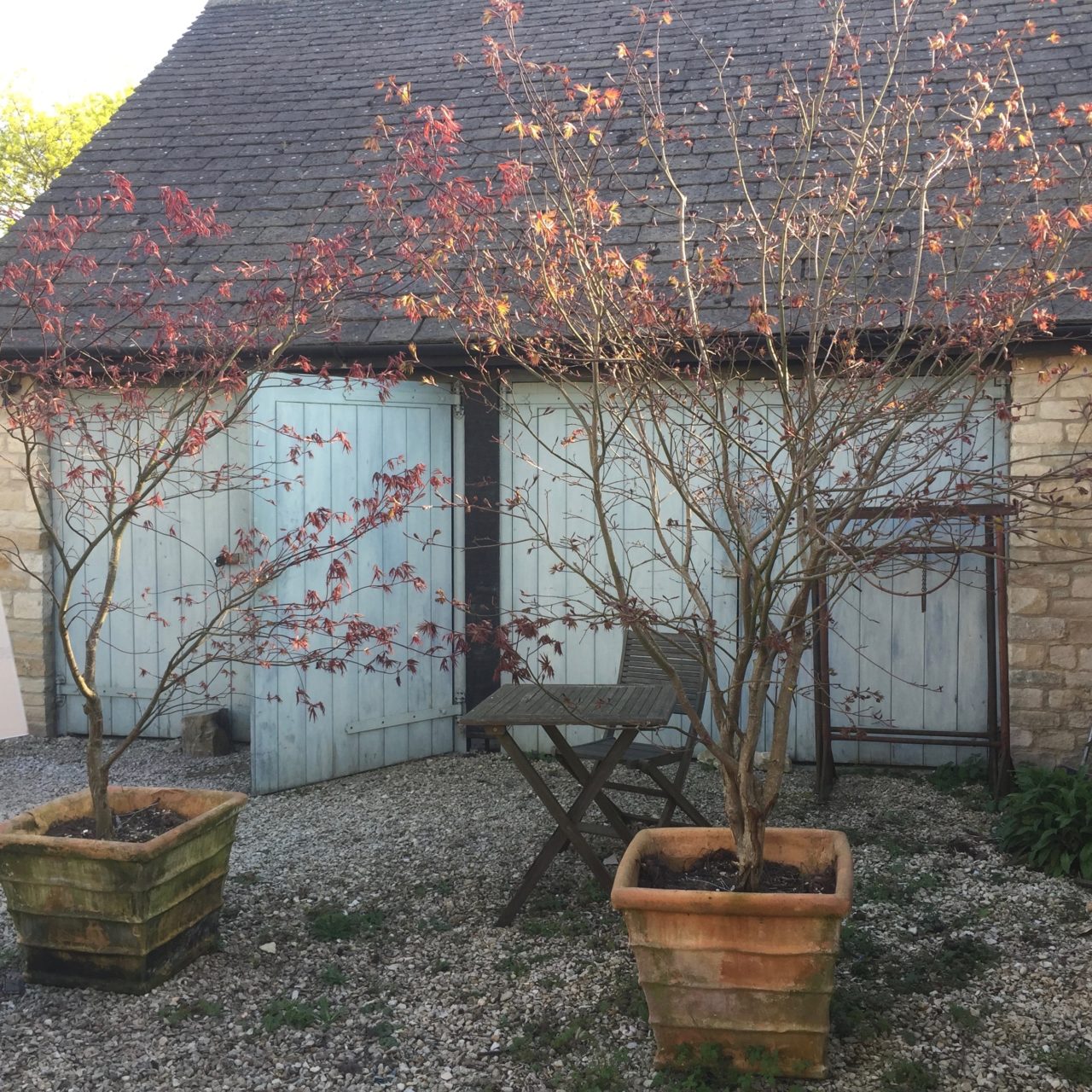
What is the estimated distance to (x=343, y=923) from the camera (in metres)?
4.25

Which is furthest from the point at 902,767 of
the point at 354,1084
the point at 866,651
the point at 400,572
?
the point at 354,1084

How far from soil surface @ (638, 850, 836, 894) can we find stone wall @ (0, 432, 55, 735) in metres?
5.06

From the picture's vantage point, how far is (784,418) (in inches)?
131

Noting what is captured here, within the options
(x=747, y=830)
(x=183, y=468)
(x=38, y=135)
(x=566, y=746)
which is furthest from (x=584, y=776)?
(x=38, y=135)

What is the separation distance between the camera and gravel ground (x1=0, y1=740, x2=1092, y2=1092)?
127 inches

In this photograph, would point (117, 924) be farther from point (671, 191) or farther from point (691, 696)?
point (671, 191)

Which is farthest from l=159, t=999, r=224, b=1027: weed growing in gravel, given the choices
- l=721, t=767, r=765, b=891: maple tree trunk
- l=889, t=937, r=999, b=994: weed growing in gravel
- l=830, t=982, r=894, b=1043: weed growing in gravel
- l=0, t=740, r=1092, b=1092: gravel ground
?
l=889, t=937, r=999, b=994: weed growing in gravel

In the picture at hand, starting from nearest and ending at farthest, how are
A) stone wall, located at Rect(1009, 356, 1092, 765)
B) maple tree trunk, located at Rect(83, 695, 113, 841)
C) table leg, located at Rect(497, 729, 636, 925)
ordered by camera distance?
maple tree trunk, located at Rect(83, 695, 113, 841) → table leg, located at Rect(497, 729, 636, 925) → stone wall, located at Rect(1009, 356, 1092, 765)

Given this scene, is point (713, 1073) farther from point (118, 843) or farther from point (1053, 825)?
point (1053, 825)

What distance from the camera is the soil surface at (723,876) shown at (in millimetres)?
3455

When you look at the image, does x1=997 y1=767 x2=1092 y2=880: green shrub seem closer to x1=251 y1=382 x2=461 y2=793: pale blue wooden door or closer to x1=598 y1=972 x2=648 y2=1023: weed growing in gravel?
x1=598 y1=972 x2=648 y2=1023: weed growing in gravel

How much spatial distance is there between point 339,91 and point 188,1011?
752 cm

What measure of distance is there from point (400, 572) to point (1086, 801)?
9.91ft

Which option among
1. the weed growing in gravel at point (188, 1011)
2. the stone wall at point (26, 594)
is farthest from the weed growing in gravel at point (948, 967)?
the stone wall at point (26, 594)
